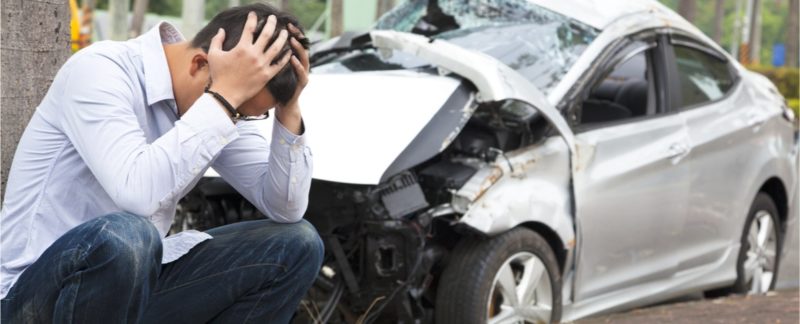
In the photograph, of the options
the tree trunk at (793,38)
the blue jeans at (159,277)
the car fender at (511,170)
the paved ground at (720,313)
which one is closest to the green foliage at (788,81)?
the tree trunk at (793,38)

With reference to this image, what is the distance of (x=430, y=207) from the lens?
4.84 m

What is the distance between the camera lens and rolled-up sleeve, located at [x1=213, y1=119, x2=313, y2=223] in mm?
3537

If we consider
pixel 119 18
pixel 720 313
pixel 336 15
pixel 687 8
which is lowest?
pixel 119 18

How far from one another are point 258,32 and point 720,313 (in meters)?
3.38

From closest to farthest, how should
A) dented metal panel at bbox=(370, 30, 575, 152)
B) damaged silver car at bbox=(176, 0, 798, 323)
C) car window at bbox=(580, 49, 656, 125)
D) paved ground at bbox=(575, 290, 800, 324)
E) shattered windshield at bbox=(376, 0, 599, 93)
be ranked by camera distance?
1. damaged silver car at bbox=(176, 0, 798, 323)
2. dented metal panel at bbox=(370, 30, 575, 152)
3. paved ground at bbox=(575, 290, 800, 324)
4. shattered windshield at bbox=(376, 0, 599, 93)
5. car window at bbox=(580, 49, 656, 125)

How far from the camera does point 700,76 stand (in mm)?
6539

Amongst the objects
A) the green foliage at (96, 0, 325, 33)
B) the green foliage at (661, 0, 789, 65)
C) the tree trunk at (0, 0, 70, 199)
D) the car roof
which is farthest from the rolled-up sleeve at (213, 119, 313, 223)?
the green foliage at (661, 0, 789, 65)

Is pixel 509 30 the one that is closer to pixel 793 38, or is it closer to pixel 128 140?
pixel 128 140

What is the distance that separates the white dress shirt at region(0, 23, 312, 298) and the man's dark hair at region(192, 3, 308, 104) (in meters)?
0.15

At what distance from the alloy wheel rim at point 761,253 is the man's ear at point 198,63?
4.24 m

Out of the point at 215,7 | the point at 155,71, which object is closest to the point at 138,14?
the point at 155,71

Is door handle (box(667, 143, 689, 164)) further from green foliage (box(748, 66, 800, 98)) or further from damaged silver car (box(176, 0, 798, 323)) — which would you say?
green foliage (box(748, 66, 800, 98))

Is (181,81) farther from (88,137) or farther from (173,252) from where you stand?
(173,252)

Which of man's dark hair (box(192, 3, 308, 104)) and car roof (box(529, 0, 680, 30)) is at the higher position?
man's dark hair (box(192, 3, 308, 104))
